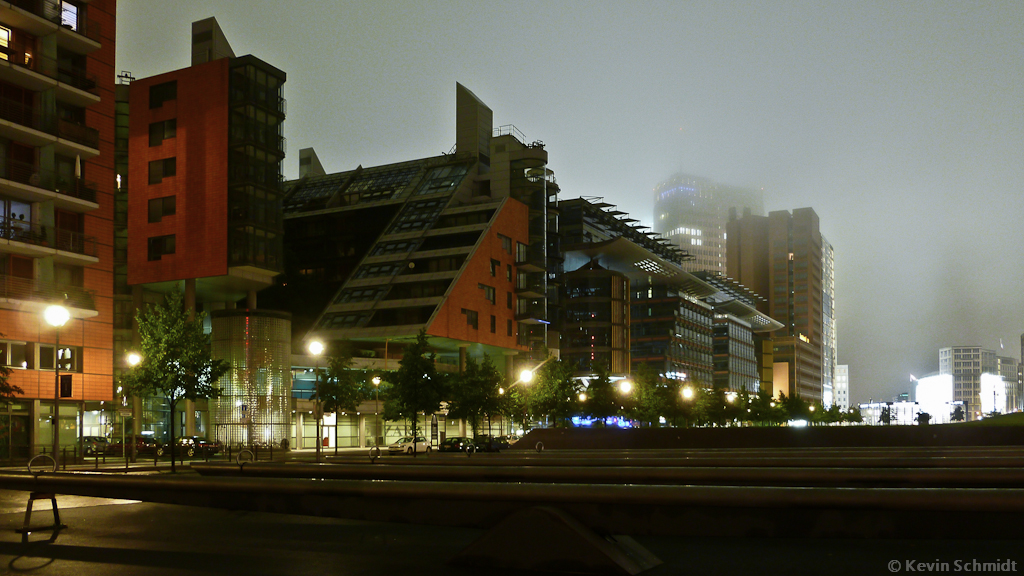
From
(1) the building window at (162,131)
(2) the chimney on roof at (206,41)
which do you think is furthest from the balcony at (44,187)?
(2) the chimney on roof at (206,41)

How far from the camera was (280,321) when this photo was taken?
70438 millimetres

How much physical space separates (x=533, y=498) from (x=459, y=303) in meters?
77.7

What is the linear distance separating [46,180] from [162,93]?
2238cm

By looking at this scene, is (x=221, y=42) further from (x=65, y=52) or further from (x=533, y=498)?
(x=533, y=498)

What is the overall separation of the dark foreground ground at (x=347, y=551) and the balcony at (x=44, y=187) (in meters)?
41.2

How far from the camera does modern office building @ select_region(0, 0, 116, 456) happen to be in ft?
164

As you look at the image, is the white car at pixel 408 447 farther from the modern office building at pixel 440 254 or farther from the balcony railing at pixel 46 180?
the balcony railing at pixel 46 180

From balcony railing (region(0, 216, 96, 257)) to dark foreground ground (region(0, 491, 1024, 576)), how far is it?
4084 centimetres

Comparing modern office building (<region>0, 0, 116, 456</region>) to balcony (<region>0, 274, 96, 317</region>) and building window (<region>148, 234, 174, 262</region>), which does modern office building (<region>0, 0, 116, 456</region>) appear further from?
building window (<region>148, 234, 174, 262</region>)

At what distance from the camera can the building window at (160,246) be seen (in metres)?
70.8

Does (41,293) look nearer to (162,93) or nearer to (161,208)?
(161,208)

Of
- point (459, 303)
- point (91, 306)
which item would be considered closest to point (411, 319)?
point (459, 303)

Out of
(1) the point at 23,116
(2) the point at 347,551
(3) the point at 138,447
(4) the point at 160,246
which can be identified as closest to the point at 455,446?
(3) the point at 138,447

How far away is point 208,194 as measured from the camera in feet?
227
